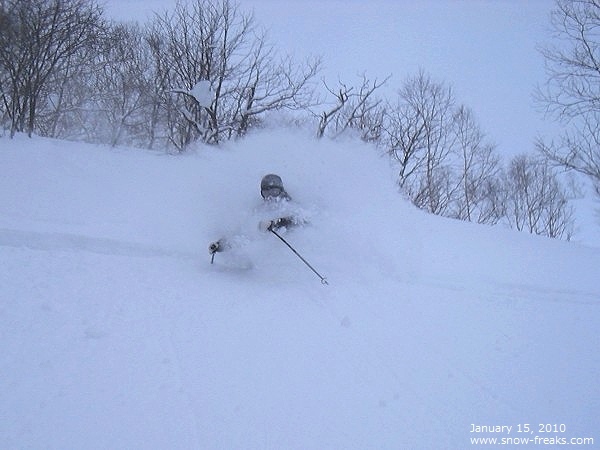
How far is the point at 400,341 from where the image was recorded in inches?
151

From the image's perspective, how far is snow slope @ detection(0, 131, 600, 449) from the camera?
7.95 ft

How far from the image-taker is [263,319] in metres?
3.99

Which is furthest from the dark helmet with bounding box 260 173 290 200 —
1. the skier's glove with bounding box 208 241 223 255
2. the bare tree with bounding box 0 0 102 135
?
the bare tree with bounding box 0 0 102 135

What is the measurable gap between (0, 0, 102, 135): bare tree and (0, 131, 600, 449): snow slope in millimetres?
3512

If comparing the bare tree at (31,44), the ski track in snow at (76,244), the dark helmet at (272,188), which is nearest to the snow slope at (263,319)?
the ski track in snow at (76,244)

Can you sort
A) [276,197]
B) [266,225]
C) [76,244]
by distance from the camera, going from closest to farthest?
1. [76,244]
2. [266,225]
3. [276,197]

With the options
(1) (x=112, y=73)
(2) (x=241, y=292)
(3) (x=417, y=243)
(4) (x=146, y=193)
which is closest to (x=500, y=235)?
(3) (x=417, y=243)

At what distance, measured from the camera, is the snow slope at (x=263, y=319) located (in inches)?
95.4

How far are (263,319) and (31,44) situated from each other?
485 inches

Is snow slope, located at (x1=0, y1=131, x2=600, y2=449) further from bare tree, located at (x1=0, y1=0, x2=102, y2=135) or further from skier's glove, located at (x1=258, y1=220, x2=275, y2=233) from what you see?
bare tree, located at (x1=0, y1=0, x2=102, y2=135)

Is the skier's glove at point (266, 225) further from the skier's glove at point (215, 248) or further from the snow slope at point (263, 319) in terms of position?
the skier's glove at point (215, 248)

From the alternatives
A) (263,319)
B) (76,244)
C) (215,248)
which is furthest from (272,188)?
(76,244)

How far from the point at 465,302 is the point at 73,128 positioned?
57.3 ft

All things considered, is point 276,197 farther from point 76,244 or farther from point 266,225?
point 76,244
